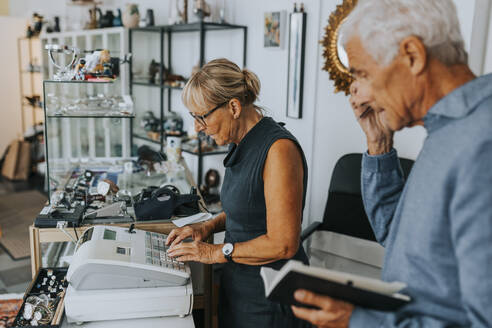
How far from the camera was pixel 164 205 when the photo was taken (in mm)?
1815

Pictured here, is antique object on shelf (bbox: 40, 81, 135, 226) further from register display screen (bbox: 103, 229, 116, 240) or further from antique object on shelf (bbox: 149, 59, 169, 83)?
antique object on shelf (bbox: 149, 59, 169, 83)

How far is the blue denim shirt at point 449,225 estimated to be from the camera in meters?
0.70

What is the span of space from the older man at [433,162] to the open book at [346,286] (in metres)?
0.02

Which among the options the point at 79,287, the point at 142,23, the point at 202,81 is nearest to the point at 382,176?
the point at 202,81

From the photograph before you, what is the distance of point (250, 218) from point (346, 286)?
2.19ft

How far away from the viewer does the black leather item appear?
5.89 ft

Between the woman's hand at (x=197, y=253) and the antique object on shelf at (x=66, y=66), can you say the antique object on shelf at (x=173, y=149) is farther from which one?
the woman's hand at (x=197, y=253)

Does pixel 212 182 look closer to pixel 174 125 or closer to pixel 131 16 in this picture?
pixel 174 125

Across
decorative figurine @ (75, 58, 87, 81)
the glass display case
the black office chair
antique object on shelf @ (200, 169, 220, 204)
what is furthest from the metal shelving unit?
decorative figurine @ (75, 58, 87, 81)

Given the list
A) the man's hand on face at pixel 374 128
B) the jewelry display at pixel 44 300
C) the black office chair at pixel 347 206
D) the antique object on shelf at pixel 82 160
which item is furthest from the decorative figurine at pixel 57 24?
the man's hand on face at pixel 374 128

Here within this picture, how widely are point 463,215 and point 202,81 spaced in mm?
965

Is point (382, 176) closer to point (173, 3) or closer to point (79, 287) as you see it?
point (79, 287)

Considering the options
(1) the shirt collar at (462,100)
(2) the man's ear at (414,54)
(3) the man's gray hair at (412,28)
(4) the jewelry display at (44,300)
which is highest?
(3) the man's gray hair at (412,28)

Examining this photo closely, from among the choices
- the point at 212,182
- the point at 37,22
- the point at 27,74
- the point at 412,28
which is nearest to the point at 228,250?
the point at 412,28
